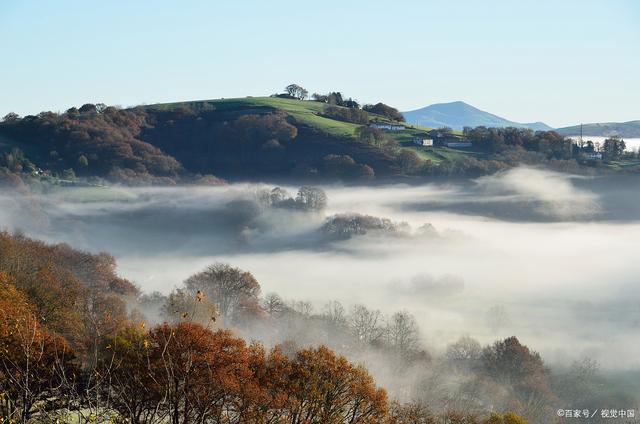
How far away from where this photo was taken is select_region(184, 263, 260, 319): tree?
77.9 metres

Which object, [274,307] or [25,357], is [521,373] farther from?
[25,357]

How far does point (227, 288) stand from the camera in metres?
80.6

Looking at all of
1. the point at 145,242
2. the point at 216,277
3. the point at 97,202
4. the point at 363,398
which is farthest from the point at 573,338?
the point at 97,202

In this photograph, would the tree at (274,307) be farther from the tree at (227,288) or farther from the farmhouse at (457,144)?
the farmhouse at (457,144)

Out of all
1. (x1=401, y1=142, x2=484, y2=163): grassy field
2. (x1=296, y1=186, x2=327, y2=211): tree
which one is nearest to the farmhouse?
(x1=401, y1=142, x2=484, y2=163): grassy field

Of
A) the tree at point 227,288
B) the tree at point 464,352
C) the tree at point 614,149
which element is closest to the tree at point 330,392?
the tree at point 464,352

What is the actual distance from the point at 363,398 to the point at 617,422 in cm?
3275

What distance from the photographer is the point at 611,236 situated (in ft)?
547

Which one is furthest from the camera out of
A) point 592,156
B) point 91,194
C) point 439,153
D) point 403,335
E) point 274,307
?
point 592,156

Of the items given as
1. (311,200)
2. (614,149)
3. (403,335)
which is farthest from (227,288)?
(614,149)

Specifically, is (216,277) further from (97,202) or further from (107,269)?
(97,202)

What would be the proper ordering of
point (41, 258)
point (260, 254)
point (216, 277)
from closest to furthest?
1. point (41, 258)
2. point (216, 277)
3. point (260, 254)

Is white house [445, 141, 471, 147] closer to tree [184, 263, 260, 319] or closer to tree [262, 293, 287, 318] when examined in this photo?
tree [262, 293, 287, 318]

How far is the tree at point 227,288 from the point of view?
77.9 metres
